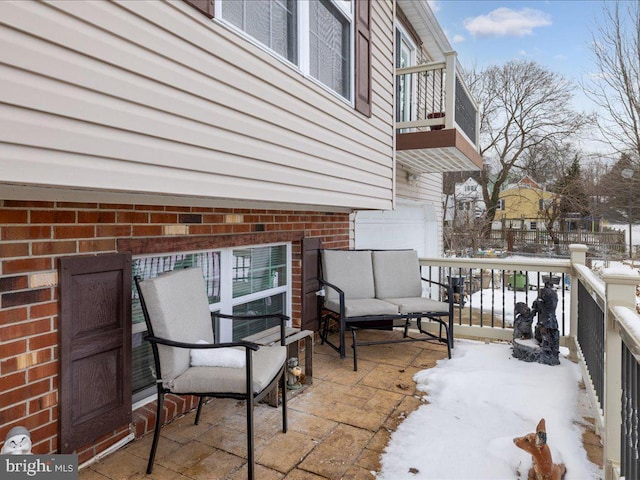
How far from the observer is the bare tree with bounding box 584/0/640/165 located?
9.11 m

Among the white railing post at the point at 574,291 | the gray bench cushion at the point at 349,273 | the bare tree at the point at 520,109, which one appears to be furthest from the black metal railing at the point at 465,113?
the bare tree at the point at 520,109

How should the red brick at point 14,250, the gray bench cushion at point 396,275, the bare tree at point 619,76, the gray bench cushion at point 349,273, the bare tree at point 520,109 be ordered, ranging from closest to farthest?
the red brick at point 14,250 → the gray bench cushion at point 349,273 → the gray bench cushion at point 396,275 → the bare tree at point 619,76 → the bare tree at point 520,109

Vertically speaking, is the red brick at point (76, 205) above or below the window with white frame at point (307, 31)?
below

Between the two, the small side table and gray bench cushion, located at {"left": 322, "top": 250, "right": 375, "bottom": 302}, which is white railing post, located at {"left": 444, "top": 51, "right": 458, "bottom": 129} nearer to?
gray bench cushion, located at {"left": 322, "top": 250, "right": 375, "bottom": 302}

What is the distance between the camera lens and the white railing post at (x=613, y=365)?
1.89 m

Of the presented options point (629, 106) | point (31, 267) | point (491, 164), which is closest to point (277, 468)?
point (31, 267)

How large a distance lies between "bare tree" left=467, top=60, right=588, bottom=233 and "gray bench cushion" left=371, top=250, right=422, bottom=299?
16068 millimetres

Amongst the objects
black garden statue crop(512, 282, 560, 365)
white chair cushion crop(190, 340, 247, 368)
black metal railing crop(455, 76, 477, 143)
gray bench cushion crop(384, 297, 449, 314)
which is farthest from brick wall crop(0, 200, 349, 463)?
black metal railing crop(455, 76, 477, 143)

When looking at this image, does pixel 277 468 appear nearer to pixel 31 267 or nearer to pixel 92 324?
pixel 92 324

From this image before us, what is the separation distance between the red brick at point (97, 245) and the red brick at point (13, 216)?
0.92 ft

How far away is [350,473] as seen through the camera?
2121 mm

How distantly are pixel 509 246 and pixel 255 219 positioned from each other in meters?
19.1

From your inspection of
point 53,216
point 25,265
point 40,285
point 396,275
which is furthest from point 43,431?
point 396,275

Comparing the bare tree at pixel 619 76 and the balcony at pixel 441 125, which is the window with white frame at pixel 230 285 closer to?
the balcony at pixel 441 125
